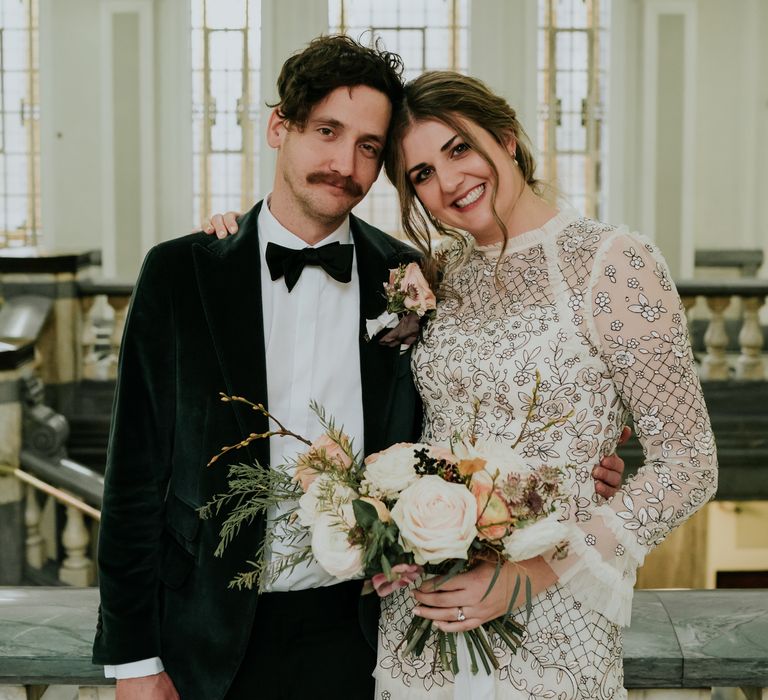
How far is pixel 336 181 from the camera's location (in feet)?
6.80

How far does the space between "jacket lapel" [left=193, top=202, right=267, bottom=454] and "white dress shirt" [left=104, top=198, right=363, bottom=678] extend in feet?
0.18

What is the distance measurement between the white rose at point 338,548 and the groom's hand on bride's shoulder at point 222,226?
0.80 meters

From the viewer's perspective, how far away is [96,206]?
36.2 ft

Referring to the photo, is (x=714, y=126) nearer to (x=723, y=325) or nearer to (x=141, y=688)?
(x=723, y=325)

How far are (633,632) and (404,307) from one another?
78cm

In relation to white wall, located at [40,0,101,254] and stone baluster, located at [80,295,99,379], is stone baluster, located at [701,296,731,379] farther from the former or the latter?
white wall, located at [40,0,101,254]

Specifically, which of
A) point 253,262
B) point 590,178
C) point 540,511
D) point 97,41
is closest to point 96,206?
point 97,41

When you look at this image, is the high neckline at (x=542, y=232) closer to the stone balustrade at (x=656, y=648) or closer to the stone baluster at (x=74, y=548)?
the stone balustrade at (x=656, y=648)

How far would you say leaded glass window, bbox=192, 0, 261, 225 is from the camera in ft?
36.8

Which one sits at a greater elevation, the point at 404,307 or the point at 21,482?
the point at 404,307

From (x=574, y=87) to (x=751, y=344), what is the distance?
15.9ft

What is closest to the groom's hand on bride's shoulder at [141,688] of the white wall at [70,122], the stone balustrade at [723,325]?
A: the stone balustrade at [723,325]

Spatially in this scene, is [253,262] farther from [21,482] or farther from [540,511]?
[21,482]

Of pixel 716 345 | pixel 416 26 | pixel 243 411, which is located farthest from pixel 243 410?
pixel 416 26
